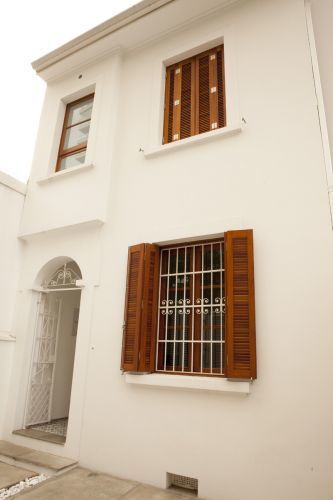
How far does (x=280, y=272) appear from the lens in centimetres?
394

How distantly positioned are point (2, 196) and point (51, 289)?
1865 millimetres

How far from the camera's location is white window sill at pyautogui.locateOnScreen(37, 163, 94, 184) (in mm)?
5842

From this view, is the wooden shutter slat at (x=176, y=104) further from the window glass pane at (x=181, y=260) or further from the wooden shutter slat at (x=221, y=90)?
the window glass pane at (x=181, y=260)

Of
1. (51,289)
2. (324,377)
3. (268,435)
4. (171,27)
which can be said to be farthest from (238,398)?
(171,27)

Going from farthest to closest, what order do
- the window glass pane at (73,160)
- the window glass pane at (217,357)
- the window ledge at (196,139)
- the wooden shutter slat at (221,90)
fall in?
1. the window glass pane at (73,160)
2. the wooden shutter slat at (221,90)
3. the window ledge at (196,139)
4. the window glass pane at (217,357)

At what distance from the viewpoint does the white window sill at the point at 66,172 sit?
19.2 ft

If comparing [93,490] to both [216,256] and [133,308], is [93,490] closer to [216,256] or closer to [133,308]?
[133,308]

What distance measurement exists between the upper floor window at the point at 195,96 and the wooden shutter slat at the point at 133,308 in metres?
2.06

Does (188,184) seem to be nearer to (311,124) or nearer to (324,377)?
(311,124)

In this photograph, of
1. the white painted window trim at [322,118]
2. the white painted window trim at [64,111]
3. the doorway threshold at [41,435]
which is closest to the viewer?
the white painted window trim at [322,118]

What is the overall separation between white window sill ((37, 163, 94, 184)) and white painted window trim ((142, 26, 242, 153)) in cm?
105

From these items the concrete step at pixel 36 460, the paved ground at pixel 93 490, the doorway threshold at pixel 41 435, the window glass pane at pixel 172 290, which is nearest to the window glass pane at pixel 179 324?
the window glass pane at pixel 172 290

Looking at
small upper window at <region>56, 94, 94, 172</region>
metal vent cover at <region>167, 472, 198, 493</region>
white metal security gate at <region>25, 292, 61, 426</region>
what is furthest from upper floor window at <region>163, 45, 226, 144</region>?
metal vent cover at <region>167, 472, 198, 493</region>

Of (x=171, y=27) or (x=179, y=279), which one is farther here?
(x=171, y=27)
